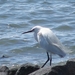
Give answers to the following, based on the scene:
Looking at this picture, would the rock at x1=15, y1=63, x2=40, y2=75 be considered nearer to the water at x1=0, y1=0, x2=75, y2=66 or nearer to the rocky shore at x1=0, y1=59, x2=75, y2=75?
the rocky shore at x1=0, y1=59, x2=75, y2=75

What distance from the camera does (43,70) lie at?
618cm

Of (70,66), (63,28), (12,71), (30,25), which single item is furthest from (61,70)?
(30,25)

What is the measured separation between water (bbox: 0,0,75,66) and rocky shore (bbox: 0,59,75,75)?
6.08 feet

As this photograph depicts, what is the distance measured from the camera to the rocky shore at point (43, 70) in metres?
6.14

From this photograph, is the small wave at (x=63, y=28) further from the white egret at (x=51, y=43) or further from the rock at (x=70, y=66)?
the rock at (x=70, y=66)

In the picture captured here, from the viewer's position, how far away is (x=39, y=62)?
8.70 metres

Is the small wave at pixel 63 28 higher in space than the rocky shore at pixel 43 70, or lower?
lower

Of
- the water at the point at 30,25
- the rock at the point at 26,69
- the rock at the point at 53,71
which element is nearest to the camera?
the rock at the point at 53,71

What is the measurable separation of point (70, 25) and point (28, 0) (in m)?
4.47

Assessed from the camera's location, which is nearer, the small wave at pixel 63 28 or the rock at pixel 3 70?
the rock at pixel 3 70

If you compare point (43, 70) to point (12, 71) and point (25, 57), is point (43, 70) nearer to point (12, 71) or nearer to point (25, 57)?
point (12, 71)

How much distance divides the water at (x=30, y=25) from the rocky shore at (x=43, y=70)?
1.85 m

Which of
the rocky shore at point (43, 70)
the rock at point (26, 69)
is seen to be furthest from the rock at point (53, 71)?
the rock at point (26, 69)

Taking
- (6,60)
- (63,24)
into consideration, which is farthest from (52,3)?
(6,60)
